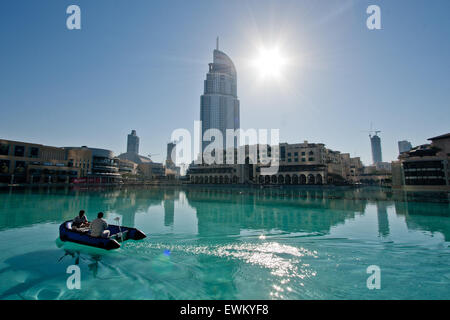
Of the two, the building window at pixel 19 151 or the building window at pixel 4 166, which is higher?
the building window at pixel 19 151

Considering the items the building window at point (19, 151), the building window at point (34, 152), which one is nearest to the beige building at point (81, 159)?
the building window at point (34, 152)

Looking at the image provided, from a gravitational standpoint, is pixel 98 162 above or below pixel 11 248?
above

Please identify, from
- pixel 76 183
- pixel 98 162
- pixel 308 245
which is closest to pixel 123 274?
pixel 308 245

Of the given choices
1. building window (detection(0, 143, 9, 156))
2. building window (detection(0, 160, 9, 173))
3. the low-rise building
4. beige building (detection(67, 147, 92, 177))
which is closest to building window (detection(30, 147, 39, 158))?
building window (detection(0, 143, 9, 156))

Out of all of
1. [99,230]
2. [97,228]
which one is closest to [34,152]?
[97,228]

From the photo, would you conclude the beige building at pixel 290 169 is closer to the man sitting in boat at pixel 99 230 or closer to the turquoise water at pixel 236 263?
the turquoise water at pixel 236 263

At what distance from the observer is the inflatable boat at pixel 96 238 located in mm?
11883

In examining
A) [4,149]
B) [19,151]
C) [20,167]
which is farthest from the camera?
[19,151]

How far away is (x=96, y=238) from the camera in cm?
1214

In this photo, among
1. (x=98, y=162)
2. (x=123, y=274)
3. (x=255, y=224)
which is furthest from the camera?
(x=98, y=162)

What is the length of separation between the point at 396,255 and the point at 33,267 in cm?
1804

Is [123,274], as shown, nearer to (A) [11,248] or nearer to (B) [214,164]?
(A) [11,248]

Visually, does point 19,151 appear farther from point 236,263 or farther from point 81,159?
point 236,263

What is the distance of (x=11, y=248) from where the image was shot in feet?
43.3
